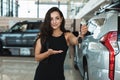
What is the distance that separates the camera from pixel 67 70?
11.7 metres

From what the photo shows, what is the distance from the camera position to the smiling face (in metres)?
3.69

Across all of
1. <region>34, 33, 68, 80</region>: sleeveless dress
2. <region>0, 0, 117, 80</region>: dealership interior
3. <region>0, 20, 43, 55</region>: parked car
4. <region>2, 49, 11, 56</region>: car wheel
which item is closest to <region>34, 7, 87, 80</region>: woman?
<region>34, 33, 68, 80</region>: sleeveless dress

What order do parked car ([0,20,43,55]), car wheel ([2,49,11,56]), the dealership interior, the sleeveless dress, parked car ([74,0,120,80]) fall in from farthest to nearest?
1. car wheel ([2,49,11,56])
2. parked car ([0,20,43,55])
3. the dealership interior
4. parked car ([74,0,120,80])
5. the sleeveless dress

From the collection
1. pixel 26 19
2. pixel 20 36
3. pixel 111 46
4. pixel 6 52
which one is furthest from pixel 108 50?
pixel 26 19

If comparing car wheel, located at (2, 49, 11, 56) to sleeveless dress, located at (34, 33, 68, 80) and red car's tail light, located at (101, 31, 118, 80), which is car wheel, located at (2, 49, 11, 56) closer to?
red car's tail light, located at (101, 31, 118, 80)

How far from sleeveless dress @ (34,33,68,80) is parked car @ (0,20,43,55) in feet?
44.1

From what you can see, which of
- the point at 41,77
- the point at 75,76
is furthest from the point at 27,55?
the point at 41,77

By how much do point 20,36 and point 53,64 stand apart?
1370 centimetres

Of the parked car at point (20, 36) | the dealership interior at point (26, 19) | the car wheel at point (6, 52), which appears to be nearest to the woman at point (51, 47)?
the dealership interior at point (26, 19)

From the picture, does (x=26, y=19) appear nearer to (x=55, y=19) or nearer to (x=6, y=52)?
(x=6, y=52)

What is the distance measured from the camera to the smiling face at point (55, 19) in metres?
3.69

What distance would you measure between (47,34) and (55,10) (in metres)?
0.25

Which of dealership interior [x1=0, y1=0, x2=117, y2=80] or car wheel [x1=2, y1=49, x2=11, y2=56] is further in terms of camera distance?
car wheel [x1=2, y1=49, x2=11, y2=56]

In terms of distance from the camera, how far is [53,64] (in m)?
3.67
